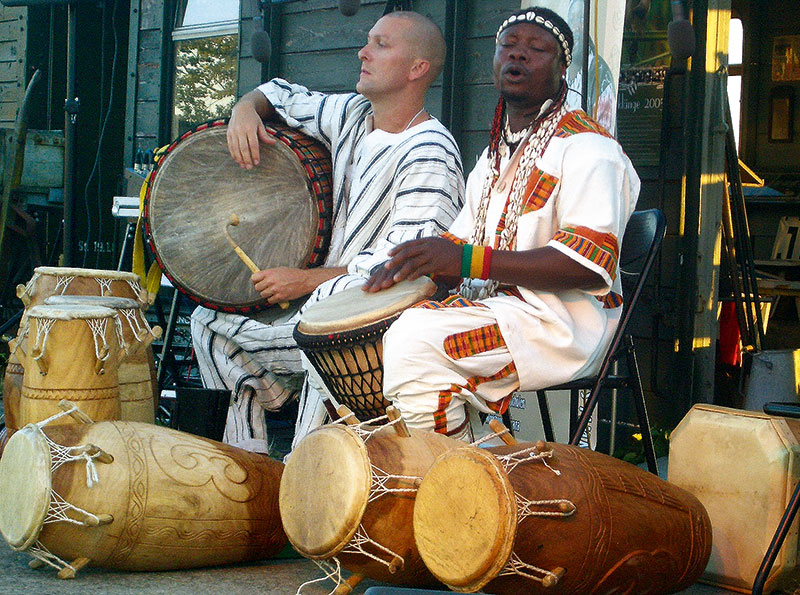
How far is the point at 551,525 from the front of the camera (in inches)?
84.0

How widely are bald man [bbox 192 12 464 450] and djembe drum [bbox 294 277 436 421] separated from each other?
1.92 ft

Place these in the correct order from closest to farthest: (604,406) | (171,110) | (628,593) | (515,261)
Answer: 1. (628,593)
2. (515,261)
3. (604,406)
4. (171,110)

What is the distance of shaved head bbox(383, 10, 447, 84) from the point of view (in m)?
3.89

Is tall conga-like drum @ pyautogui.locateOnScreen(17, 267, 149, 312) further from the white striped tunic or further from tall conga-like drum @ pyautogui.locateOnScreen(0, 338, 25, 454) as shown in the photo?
the white striped tunic

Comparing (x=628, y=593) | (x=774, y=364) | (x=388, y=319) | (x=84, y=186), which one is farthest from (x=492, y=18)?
(x=84, y=186)

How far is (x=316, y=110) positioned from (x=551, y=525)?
94.5 inches

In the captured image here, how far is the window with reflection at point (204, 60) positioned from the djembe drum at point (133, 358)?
3.90 meters

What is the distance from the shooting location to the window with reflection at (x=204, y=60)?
707cm

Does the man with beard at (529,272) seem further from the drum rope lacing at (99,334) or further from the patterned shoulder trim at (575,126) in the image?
the drum rope lacing at (99,334)

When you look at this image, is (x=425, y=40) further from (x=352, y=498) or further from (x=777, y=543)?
(x=777, y=543)

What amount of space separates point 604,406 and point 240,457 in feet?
7.09

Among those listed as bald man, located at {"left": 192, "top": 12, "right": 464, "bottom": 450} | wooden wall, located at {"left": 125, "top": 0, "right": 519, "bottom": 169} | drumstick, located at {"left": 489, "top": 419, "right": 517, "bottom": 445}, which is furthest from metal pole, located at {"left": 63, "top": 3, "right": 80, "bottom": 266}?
drumstick, located at {"left": 489, "top": 419, "right": 517, "bottom": 445}

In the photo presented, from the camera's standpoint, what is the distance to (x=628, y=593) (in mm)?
2268

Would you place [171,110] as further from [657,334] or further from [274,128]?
[657,334]
